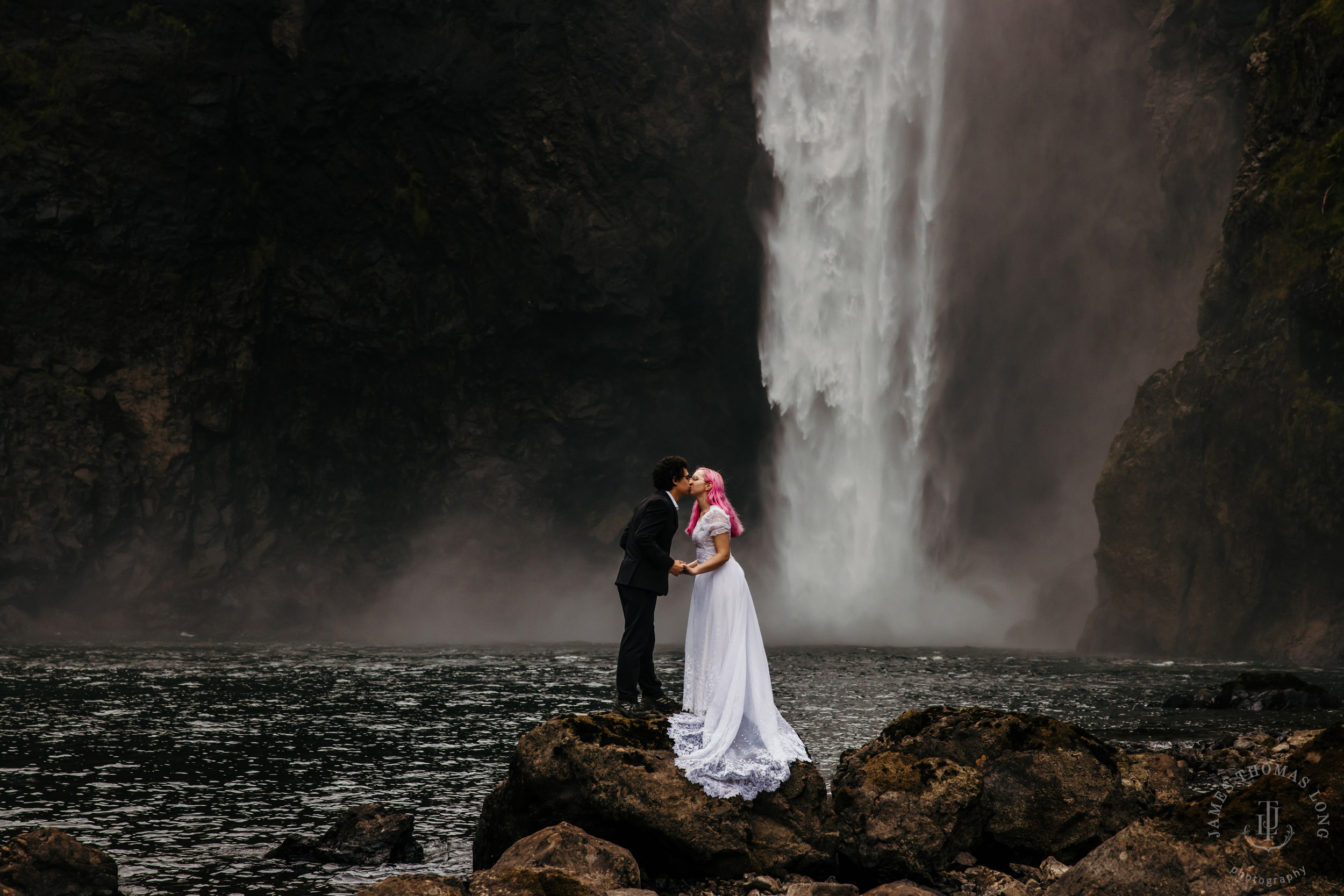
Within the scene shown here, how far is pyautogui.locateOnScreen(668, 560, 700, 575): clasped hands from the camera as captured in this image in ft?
31.2

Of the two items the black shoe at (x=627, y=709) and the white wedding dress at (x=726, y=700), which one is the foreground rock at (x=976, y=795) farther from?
the black shoe at (x=627, y=709)

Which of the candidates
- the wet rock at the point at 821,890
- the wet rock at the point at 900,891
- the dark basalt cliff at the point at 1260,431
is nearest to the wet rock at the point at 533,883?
the wet rock at the point at 821,890

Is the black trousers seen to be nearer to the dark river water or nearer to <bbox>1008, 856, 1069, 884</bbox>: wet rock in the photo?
the dark river water

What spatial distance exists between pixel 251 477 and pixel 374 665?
23093 millimetres

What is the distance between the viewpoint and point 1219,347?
116ft

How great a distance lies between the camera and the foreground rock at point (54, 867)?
7781 mm

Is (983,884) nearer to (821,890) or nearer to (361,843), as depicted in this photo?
(821,890)

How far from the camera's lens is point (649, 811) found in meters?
8.87

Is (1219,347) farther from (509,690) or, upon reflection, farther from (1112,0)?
(509,690)

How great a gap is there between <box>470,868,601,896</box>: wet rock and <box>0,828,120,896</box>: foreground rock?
289 centimetres

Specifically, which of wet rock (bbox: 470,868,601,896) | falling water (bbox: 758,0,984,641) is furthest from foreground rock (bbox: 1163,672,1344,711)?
falling water (bbox: 758,0,984,641)

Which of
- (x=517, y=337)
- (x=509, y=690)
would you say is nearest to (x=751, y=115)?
(x=517, y=337)

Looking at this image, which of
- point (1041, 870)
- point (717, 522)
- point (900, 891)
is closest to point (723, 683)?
point (717, 522)

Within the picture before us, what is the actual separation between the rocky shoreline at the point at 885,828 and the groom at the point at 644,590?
1.97 m
